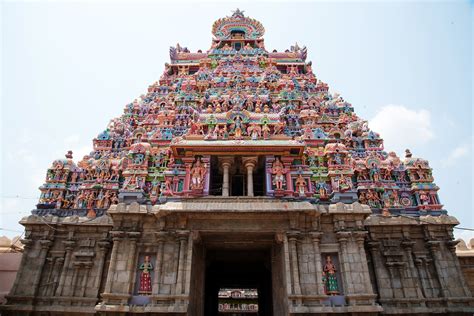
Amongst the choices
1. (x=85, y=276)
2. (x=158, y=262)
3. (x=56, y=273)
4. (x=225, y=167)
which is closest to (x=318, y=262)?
(x=225, y=167)

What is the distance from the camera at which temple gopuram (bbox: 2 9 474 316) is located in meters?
11.2

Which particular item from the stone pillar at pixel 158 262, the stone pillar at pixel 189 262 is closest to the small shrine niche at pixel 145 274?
the stone pillar at pixel 158 262

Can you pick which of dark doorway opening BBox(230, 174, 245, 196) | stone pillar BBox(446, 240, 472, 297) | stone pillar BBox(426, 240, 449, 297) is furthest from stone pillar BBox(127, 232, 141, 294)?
stone pillar BBox(446, 240, 472, 297)

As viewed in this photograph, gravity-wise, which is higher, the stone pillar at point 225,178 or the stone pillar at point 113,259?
the stone pillar at point 225,178

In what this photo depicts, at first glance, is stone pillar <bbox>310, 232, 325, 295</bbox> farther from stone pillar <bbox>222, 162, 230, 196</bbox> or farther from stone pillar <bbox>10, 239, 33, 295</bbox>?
stone pillar <bbox>10, 239, 33, 295</bbox>

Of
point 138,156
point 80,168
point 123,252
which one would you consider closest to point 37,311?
point 123,252

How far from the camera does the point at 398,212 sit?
530 inches

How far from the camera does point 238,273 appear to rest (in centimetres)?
1855

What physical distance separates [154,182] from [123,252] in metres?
3.50

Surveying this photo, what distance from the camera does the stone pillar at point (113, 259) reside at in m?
10.9

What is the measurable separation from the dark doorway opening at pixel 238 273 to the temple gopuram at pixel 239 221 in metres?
0.19

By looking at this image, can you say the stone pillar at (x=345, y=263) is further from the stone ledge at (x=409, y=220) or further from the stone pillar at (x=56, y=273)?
the stone pillar at (x=56, y=273)

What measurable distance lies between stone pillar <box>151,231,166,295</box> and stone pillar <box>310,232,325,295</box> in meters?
5.69

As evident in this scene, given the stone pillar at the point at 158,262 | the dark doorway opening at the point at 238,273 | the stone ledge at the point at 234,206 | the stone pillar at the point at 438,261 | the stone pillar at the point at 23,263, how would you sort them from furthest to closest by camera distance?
the dark doorway opening at the point at 238,273, the stone pillar at the point at 23,263, the stone pillar at the point at 438,261, the stone ledge at the point at 234,206, the stone pillar at the point at 158,262
